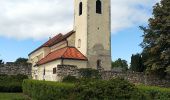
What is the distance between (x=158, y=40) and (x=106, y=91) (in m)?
18.0

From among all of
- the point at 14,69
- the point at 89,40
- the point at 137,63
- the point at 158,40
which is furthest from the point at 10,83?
the point at 137,63

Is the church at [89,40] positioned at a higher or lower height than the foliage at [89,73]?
Result: higher

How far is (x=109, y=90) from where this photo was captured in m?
23.9

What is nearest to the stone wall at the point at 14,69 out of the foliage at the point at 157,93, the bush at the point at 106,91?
the bush at the point at 106,91

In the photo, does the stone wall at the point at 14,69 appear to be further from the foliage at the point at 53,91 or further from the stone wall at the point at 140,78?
the foliage at the point at 53,91

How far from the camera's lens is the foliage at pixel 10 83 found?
102 ft

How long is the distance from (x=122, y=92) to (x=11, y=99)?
7243mm

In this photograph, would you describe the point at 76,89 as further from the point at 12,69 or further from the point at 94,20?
the point at 94,20

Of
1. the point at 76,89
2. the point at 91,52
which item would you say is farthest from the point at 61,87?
the point at 91,52

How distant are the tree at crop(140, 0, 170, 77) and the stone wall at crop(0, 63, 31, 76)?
13.0m

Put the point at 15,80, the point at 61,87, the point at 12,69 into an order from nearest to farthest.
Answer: the point at 61,87
the point at 15,80
the point at 12,69

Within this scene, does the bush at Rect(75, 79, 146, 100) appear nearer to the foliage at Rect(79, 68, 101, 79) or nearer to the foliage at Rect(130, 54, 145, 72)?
the foliage at Rect(79, 68, 101, 79)

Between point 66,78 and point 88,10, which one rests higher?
point 88,10

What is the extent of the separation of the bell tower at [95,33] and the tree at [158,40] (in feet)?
28.4
